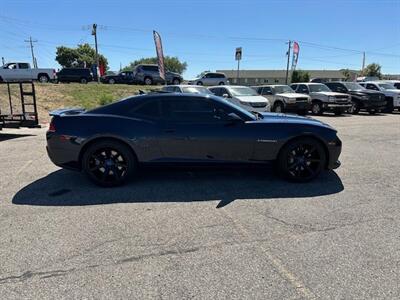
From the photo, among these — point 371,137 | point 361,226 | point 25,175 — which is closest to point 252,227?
point 361,226

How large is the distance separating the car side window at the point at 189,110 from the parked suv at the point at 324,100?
13742 millimetres

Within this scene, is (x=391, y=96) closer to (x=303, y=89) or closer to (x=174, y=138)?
(x=303, y=89)

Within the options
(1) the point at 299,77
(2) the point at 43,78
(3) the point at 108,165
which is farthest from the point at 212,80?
(1) the point at 299,77

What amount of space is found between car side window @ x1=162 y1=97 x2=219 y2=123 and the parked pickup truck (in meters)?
24.9

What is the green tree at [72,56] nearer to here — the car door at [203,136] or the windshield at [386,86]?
the windshield at [386,86]

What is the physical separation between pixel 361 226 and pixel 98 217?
3.07 metres

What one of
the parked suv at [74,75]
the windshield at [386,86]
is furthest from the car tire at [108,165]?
the parked suv at [74,75]

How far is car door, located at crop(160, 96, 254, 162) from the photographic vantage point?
5152mm

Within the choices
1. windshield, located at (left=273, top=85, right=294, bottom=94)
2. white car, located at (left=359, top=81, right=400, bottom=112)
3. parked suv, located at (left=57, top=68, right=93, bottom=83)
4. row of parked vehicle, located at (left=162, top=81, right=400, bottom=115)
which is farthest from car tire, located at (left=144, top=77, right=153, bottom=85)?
white car, located at (left=359, top=81, right=400, bottom=112)

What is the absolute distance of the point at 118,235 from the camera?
11.9 feet

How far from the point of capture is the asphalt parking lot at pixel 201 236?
276 cm

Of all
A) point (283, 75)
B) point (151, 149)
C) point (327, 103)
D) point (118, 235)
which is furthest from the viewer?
point (283, 75)

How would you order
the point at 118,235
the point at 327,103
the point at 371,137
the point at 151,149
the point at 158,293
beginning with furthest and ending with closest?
the point at 327,103, the point at 371,137, the point at 151,149, the point at 118,235, the point at 158,293

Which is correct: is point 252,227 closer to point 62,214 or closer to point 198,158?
point 198,158
